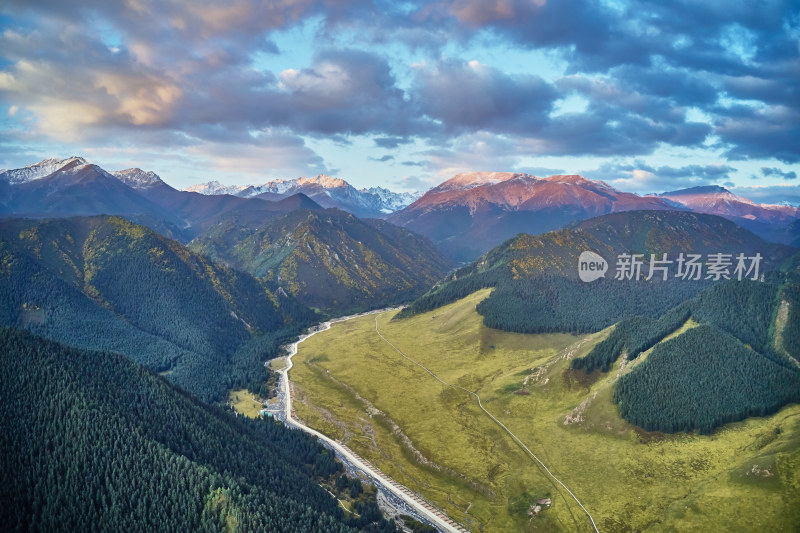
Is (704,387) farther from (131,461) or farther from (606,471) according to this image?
(131,461)

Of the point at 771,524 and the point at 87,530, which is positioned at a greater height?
the point at 771,524

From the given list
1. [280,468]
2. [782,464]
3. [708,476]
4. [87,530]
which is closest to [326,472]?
[280,468]

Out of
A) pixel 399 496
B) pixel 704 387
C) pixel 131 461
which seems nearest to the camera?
pixel 131 461

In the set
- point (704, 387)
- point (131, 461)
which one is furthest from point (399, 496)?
point (704, 387)

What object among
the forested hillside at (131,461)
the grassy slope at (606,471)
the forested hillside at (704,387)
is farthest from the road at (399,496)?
the forested hillside at (704,387)

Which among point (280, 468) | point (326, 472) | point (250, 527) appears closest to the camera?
point (250, 527)

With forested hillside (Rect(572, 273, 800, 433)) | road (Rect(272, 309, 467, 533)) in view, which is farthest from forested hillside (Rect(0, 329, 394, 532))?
forested hillside (Rect(572, 273, 800, 433))

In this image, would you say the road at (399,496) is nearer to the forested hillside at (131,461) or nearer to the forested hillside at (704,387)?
the forested hillside at (131,461)

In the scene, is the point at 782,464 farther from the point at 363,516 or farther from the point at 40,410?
the point at 40,410

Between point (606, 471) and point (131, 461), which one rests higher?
point (606, 471)
